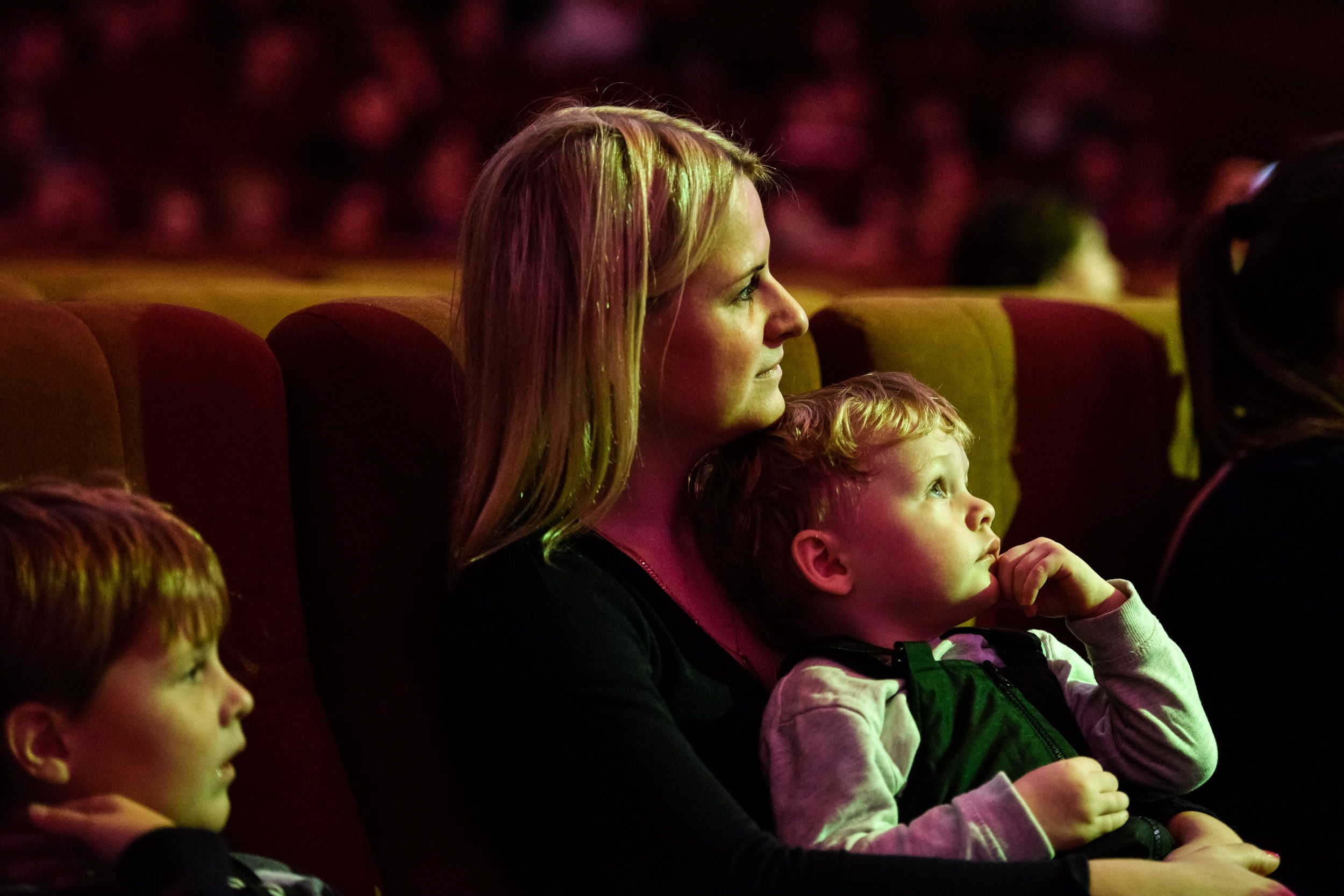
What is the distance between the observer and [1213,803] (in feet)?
4.57

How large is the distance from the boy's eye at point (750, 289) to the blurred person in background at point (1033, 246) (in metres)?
1.75

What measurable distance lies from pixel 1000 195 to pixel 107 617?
2.38 meters

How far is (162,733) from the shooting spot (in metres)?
0.80

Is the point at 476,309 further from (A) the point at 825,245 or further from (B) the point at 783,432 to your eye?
(A) the point at 825,245

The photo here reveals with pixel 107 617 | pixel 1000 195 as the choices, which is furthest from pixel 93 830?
pixel 1000 195

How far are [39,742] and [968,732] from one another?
638mm

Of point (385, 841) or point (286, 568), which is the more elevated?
point (286, 568)

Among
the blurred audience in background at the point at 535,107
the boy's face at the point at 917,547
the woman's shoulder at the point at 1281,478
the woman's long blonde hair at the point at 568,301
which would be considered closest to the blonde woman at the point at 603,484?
the woman's long blonde hair at the point at 568,301

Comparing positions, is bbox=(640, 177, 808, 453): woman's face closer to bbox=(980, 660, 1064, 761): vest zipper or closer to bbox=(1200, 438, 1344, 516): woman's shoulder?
bbox=(980, 660, 1064, 761): vest zipper

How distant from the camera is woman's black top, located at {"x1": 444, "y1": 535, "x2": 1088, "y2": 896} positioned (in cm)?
90

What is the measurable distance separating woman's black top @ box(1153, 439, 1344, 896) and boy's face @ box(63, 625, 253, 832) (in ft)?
3.21

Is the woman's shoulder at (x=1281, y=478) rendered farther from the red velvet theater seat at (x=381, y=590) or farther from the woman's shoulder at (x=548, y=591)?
the red velvet theater seat at (x=381, y=590)

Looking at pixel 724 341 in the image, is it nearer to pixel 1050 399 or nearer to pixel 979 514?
pixel 979 514

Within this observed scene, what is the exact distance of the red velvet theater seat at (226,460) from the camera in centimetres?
100
